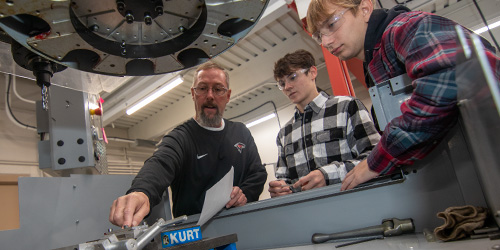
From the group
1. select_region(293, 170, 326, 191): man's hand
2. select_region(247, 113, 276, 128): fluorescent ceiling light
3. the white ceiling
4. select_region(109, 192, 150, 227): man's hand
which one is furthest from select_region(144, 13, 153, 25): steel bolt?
select_region(247, 113, 276, 128): fluorescent ceiling light

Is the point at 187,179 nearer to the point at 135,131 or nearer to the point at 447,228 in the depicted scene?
the point at 447,228

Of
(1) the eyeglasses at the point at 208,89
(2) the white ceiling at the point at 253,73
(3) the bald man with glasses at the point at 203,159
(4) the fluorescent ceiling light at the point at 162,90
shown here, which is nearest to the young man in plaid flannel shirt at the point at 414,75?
(3) the bald man with glasses at the point at 203,159

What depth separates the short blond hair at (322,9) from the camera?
3.36 feet

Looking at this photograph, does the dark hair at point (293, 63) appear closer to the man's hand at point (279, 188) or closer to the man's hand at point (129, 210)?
the man's hand at point (279, 188)

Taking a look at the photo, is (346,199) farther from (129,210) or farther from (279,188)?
(129,210)

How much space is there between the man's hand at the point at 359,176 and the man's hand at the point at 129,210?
618 mm

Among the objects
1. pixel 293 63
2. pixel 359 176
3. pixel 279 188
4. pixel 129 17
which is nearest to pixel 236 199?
pixel 279 188

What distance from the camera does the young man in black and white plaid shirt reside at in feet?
4.18

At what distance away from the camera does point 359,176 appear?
79cm

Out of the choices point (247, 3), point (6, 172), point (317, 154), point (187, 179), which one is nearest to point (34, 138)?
point (6, 172)

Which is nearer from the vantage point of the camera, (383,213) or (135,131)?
(383,213)

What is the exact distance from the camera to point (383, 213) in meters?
0.79

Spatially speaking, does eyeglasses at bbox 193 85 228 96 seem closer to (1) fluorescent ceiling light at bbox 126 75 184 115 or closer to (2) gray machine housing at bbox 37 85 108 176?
(2) gray machine housing at bbox 37 85 108 176

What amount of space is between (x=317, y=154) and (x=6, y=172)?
404 centimetres
